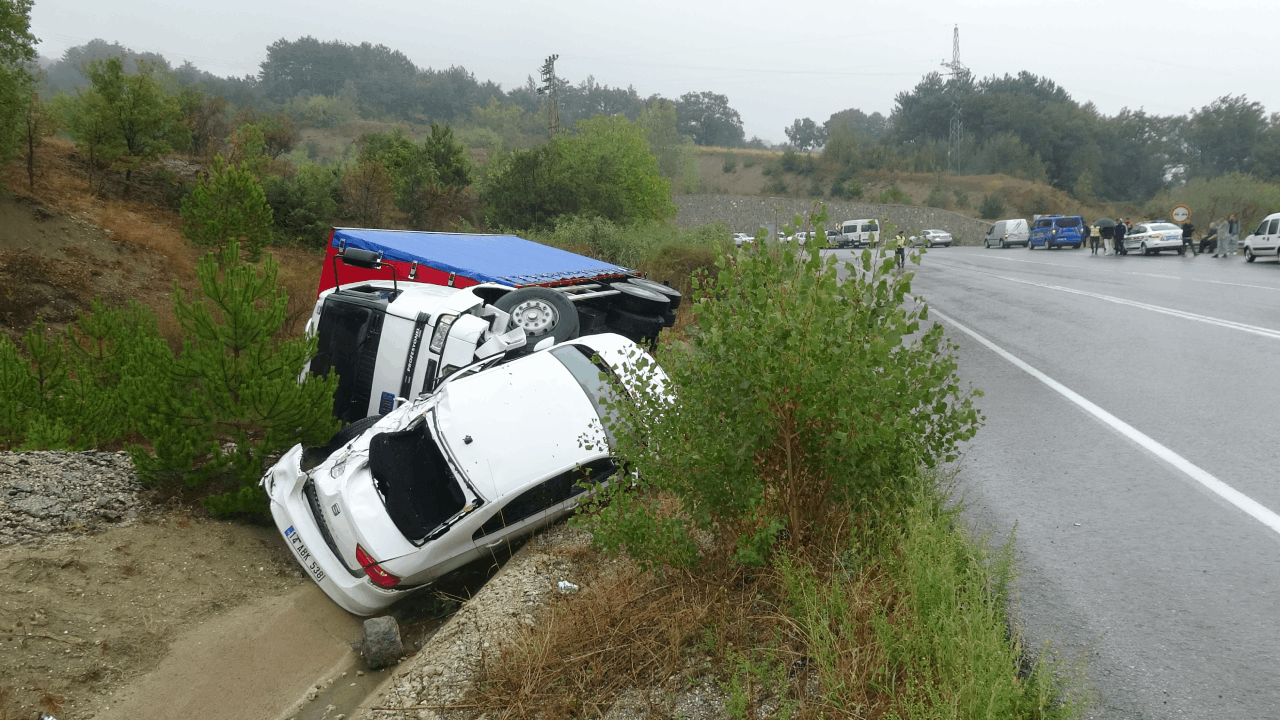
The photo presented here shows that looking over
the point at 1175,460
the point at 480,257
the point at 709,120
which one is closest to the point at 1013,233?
the point at 480,257

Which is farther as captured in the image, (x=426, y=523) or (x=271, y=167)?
(x=271, y=167)

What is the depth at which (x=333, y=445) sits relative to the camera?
315 inches

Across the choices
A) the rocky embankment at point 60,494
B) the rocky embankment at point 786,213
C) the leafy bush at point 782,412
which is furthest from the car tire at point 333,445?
the rocky embankment at point 786,213

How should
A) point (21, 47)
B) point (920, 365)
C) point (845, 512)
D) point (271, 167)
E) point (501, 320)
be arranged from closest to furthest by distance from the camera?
point (920, 365) → point (845, 512) → point (501, 320) → point (21, 47) → point (271, 167)

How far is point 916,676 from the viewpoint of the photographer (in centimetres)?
346

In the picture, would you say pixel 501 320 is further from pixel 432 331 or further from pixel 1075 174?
pixel 1075 174

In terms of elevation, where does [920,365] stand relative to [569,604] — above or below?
above

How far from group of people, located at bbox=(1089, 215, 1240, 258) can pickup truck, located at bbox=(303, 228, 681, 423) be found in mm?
25543

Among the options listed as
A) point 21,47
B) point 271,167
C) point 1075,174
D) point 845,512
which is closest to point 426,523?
point 845,512

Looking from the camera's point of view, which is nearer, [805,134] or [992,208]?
[992,208]

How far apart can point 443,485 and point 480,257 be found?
6257mm

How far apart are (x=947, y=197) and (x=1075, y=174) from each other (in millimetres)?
17691

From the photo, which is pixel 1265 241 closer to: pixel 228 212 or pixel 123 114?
pixel 228 212

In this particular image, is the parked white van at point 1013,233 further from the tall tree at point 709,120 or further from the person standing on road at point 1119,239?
the tall tree at point 709,120
